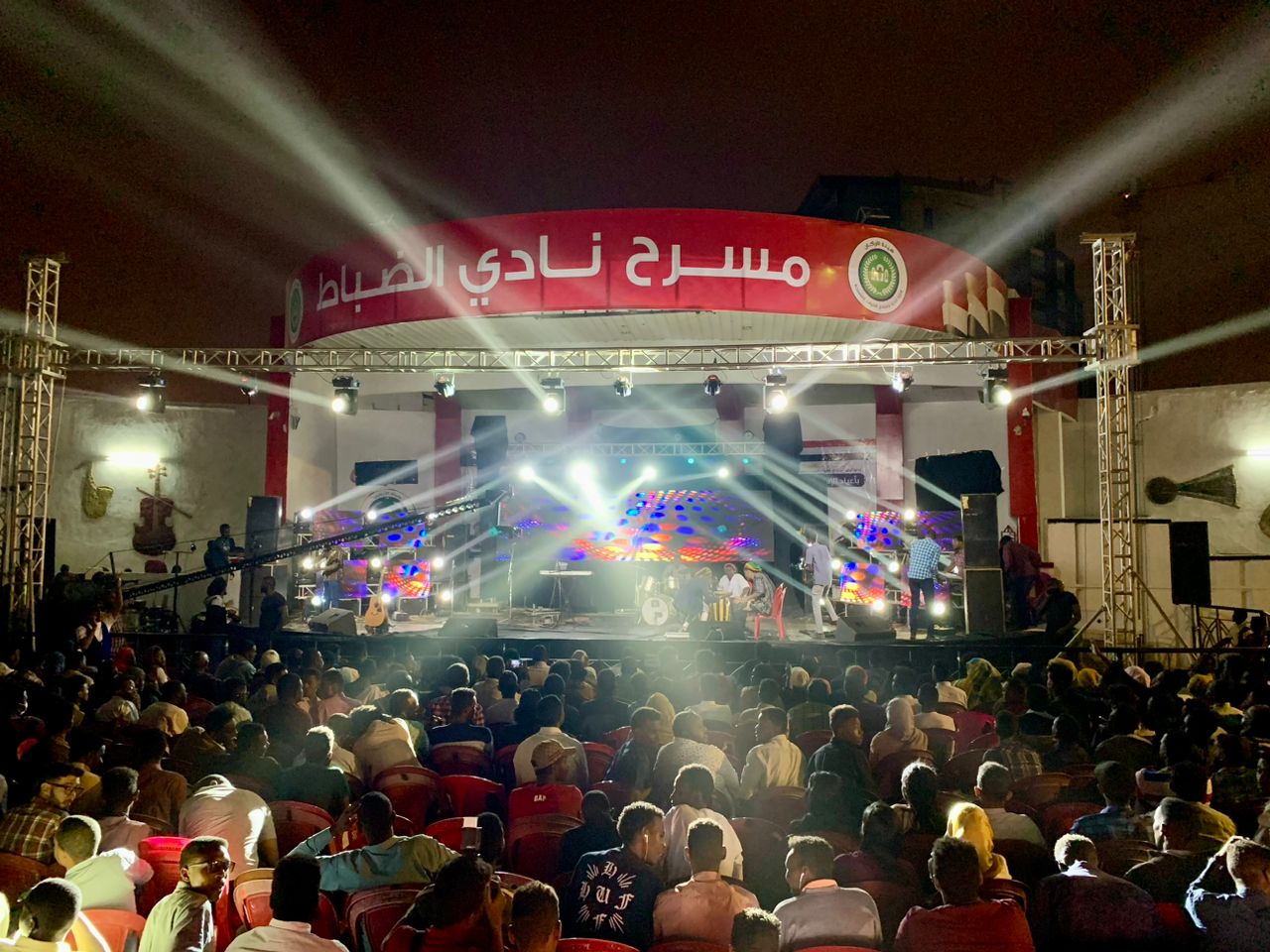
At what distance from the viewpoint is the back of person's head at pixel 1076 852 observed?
12.8 feet

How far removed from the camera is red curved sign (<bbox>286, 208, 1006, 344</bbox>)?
13.9 meters

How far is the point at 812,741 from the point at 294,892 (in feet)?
13.6

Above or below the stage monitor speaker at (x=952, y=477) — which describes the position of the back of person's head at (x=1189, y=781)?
below

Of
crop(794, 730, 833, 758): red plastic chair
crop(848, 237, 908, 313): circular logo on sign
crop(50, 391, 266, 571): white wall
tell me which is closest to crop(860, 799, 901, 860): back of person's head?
crop(794, 730, 833, 758): red plastic chair

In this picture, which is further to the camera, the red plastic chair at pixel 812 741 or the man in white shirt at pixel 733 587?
the man in white shirt at pixel 733 587

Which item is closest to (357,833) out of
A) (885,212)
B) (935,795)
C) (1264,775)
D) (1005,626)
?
(935,795)

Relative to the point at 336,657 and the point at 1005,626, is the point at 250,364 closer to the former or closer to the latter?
the point at 336,657

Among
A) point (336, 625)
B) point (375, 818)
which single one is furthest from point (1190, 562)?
point (375, 818)

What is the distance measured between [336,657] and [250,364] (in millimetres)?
4671

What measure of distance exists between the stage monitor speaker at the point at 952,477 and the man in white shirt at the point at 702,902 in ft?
51.7

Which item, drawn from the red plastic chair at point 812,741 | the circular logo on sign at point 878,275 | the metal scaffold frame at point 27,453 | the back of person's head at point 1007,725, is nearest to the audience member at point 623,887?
the red plastic chair at point 812,741

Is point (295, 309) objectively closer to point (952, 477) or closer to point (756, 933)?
point (952, 477)

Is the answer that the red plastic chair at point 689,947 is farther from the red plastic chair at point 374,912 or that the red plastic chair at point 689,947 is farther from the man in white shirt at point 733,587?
the man in white shirt at point 733,587

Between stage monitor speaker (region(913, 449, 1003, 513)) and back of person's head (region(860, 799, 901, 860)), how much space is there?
15064 mm
